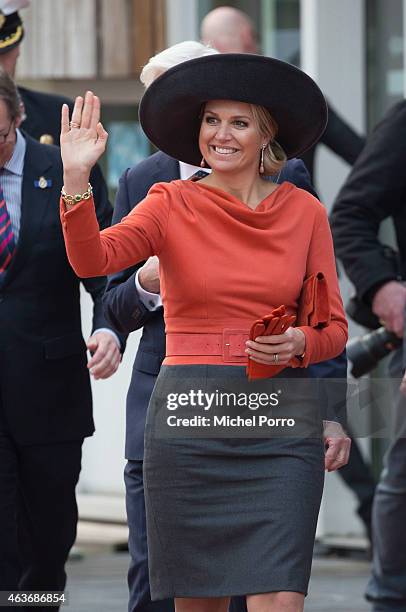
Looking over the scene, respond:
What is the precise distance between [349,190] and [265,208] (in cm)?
201

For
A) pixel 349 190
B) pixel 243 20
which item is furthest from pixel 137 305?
pixel 243 20

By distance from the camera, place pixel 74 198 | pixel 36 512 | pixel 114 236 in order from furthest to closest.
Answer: pixel 36 512, pixel 114 236, pixel 74 198

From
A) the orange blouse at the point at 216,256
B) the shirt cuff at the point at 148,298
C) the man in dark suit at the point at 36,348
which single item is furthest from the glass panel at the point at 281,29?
the orange blouse at the point at 216,256

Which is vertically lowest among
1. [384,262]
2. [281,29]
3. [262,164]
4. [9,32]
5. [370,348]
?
[370,348]

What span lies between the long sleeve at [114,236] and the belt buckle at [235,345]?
26cm

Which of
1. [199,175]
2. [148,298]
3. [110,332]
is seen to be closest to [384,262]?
[110,332]

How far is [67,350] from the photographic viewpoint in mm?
5609

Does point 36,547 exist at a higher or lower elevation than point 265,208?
lower

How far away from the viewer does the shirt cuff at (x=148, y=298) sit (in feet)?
→ 15.9

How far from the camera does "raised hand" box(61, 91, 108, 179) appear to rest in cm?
401

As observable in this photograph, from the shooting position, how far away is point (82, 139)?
13.3 ft

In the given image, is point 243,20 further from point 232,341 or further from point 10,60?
point 232,341

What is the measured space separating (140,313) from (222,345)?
2.39 ft

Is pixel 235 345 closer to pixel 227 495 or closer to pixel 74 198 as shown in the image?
pixel 227 495
